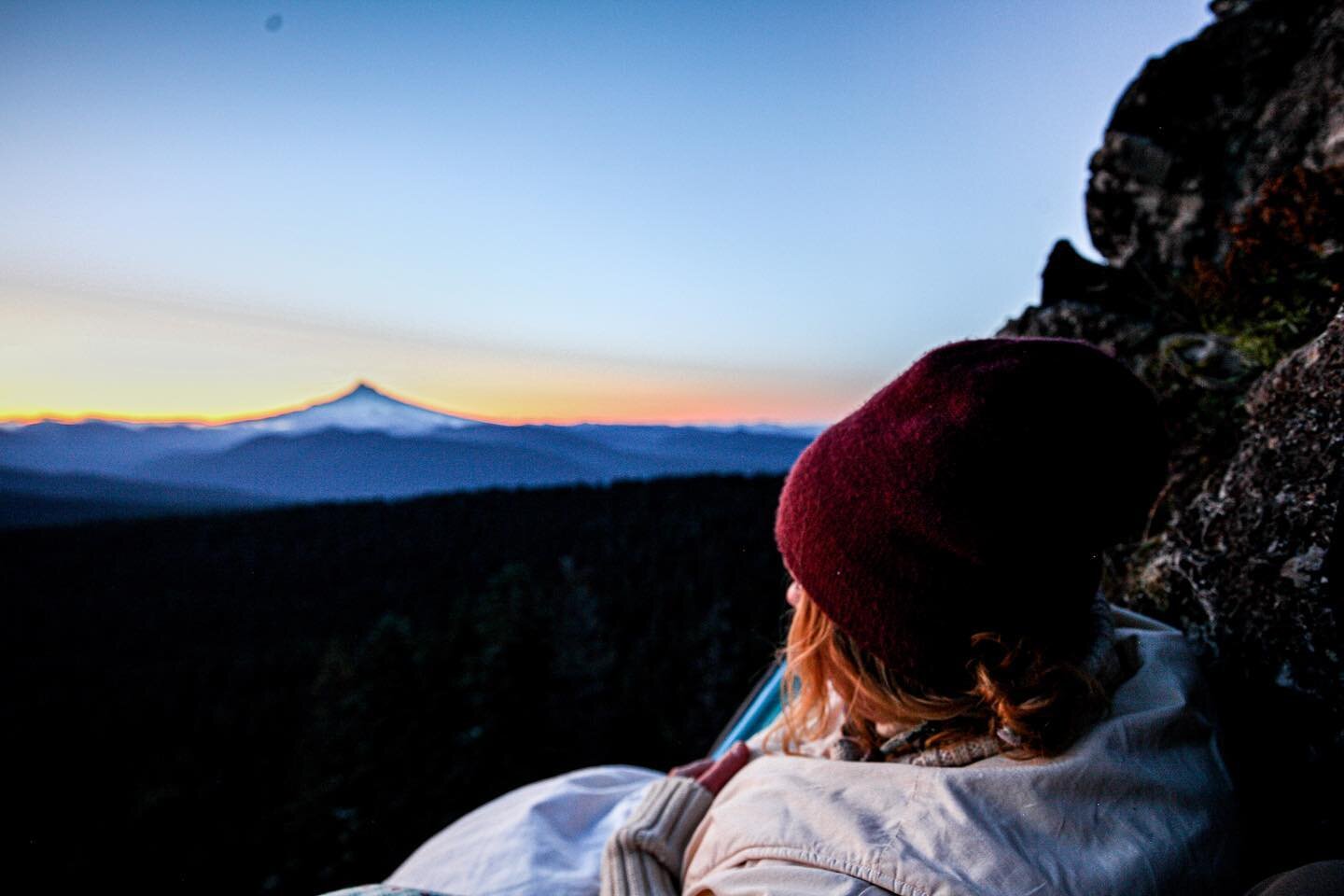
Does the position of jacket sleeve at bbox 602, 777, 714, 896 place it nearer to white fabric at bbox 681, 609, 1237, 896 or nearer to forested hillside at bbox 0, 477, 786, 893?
white fabric at bbox 681, 609, 1237, 896

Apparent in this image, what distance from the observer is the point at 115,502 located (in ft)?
321

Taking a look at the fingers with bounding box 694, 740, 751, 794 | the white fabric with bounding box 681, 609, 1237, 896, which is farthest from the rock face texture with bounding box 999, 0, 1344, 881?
the fingers with bounding box 694, 740, 751, 794

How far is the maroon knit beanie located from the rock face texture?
58 cm

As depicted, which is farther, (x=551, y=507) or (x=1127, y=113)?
(x=551, y=507)

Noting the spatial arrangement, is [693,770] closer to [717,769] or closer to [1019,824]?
[717,769]

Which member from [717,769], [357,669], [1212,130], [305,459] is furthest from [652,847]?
[305,459]

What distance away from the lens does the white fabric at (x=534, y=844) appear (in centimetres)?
173

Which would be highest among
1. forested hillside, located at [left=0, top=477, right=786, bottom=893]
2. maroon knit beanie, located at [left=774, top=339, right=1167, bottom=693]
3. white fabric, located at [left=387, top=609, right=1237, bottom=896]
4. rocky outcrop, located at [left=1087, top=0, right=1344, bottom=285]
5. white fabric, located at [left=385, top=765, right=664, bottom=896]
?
rocky outcrop, located at [left=1087, top=0, right=1344, bottom=285]

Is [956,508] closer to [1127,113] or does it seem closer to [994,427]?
[994,427]

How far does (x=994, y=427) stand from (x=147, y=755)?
47000mm

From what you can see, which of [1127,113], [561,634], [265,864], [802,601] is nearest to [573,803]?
[802,601]

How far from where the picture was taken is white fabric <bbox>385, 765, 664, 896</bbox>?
173 centimetres

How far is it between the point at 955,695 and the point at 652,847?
765 mm

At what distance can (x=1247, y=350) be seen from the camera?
2.33 meters
